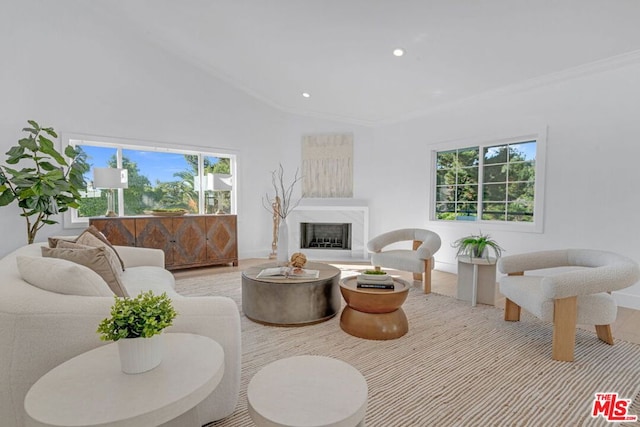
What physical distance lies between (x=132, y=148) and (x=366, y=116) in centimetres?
385

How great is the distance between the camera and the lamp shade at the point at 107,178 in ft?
A: 13.6

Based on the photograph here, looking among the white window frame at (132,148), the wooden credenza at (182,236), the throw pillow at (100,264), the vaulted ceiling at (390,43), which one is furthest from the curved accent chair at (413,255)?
the throw pillow at (100,264)

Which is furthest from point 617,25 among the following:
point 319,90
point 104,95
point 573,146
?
point 104,95

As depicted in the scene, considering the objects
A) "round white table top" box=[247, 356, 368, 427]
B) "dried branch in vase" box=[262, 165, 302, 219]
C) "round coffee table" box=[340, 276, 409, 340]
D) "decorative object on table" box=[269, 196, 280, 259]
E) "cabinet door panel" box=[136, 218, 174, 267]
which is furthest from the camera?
"dried branch in vase" box=[262, 165, 302, 219]

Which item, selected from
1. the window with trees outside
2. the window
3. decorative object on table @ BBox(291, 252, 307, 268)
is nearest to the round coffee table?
decorative object on table @ BBox(291, 252, 307, 268)

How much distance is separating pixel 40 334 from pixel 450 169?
5051mm

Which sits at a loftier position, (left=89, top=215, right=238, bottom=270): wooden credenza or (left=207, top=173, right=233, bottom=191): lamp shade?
(left=207, top=173, right=233, bottom=191): lamp shade

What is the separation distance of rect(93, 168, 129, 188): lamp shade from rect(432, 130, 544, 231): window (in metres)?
4.61

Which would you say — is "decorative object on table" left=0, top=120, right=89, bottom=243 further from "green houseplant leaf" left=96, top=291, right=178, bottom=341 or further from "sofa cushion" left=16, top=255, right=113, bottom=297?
"green houseplant leaf" left=96, top=291, right=178, bottom=341

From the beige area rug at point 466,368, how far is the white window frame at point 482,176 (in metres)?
1.44

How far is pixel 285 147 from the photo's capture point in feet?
20.7

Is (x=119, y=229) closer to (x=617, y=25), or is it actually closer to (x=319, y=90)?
(x=319, y=90)

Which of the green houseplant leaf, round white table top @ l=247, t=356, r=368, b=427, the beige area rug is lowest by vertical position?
the beige area rug

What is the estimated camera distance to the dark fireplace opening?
6.19 metres
